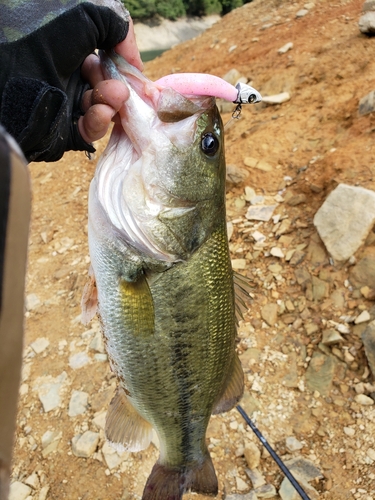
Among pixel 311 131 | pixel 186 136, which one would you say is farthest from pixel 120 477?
pixel 311 131

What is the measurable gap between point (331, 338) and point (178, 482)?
1.68 m

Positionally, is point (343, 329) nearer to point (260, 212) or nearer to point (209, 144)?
point (260, 212)

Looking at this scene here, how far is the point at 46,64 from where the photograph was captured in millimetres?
1499

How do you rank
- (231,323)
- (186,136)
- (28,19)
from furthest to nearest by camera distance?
(231,323) < (186,136) < (28,19)

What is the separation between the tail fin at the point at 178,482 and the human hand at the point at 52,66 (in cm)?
165

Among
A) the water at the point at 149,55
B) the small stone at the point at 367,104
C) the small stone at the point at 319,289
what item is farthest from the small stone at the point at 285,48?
the water at the point at 149,55

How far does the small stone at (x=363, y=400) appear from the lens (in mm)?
2797

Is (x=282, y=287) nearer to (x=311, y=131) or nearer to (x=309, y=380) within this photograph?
(x=309, y=380)

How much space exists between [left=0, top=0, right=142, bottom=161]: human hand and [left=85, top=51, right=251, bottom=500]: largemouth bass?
0.09 metres

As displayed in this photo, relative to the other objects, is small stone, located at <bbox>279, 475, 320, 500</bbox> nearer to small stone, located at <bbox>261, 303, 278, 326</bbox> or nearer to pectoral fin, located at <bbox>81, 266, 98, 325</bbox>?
small stone, located at <bbox>261, 303, 278, 326</bbox>

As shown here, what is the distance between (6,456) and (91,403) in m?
2.70

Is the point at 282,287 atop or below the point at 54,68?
below

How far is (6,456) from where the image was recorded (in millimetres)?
577

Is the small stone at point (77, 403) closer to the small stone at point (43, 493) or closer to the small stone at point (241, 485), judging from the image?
the small stone at point (43, 493)
